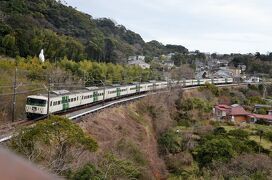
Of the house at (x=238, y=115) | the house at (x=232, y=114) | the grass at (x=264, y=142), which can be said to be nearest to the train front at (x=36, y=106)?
the grass at (x=264, y=142)

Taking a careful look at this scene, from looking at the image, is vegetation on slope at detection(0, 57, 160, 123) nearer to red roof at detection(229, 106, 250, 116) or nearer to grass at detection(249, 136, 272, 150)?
red roof at detection(229, 106, 250, 116)

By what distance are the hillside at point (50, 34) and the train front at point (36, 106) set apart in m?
17.9

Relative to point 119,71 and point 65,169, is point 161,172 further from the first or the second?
point 119,71

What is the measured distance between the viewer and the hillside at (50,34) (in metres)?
35.9

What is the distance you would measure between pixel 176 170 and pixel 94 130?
512 cm

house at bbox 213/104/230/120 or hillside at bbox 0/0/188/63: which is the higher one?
hillside at bbox 0/0/188/63

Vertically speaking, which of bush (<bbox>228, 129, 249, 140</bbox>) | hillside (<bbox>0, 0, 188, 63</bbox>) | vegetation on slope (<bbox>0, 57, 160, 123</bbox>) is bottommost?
bush (<bbox>228, 129, 249, 140</bbox>)

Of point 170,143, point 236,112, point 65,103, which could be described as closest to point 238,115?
point 236,112

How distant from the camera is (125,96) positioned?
31438 mm

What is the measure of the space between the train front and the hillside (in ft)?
58.7

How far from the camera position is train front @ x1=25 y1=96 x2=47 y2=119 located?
17.2m

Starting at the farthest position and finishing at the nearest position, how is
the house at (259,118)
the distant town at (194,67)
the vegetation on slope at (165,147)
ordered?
the distant town at (194,67) < the house at (259,118) < the vegetation on slope at (165,147)

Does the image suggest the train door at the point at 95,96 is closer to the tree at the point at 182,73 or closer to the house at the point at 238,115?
the house at the point at 238,115

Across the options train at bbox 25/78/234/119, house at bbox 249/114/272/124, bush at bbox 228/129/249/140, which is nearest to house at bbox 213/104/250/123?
house at bbox 249/114/272/124
